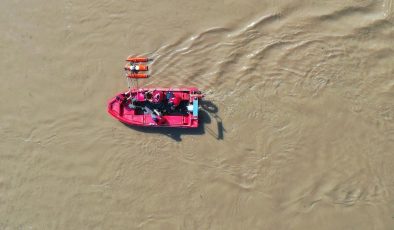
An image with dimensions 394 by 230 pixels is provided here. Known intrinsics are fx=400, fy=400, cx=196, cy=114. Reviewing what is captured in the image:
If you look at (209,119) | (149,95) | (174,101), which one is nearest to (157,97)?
(149,95)

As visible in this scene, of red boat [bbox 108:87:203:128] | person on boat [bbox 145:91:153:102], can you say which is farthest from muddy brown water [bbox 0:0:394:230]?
person on boat [bbox 145:91:153:102]

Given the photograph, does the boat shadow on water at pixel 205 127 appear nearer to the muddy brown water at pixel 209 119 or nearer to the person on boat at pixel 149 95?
the muddy brown water at pixel 209 119

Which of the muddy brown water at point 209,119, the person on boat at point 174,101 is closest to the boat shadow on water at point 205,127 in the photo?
the muddy brown water at point 209,119

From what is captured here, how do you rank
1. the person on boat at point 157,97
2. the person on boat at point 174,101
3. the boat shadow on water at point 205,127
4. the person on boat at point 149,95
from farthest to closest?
the boat shadow on water at point 205,127, the person on boat at point 149,95, the person on boat at point 174,101, the person on boat at point 157,97

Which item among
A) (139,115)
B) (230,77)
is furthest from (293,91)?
(139,115)

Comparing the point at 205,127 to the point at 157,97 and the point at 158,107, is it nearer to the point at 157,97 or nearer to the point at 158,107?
the point at 158,107

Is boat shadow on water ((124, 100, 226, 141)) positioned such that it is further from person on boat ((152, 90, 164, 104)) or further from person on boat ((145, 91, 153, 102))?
person on boat ((145, 91, 153, 102))
